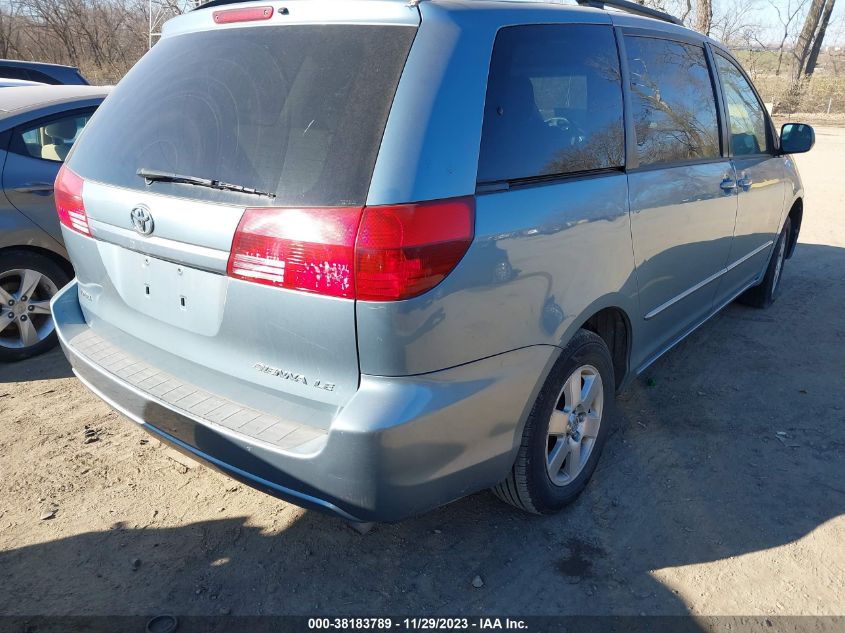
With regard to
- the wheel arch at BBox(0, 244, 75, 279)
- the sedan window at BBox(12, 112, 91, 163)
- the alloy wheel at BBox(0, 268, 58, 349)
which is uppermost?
the sedan window at BBox(12, 112, 91, 163)

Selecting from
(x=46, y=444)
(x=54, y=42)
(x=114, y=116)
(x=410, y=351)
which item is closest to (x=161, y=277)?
(x=114, y=116)

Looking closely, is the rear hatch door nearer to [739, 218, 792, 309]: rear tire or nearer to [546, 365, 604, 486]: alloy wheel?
[546, 365, 604, 486]: alloy wheel

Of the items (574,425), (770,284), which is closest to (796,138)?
(770,284)

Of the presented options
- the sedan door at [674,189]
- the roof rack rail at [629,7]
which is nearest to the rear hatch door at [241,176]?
the roof rack rail at [629,7]

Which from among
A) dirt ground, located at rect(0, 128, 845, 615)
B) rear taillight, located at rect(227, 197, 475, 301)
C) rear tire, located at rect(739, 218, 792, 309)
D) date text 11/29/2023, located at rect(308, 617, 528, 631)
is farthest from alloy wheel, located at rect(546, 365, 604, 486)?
rear tire, located at rect(739, 218, 792, 309)

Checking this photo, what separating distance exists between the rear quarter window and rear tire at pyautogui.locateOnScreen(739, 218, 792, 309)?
10.5ft

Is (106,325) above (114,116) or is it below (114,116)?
below

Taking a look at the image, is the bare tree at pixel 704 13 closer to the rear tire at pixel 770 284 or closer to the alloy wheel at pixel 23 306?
the rear tire at pixel 770 284

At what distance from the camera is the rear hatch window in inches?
76.6

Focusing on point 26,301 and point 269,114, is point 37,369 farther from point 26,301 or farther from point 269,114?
point 269,114

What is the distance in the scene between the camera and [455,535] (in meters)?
2.77

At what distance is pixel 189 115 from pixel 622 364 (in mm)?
2182

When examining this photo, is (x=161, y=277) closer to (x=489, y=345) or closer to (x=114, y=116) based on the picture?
(x=114, y=116)

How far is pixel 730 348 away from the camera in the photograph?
15.6ft
